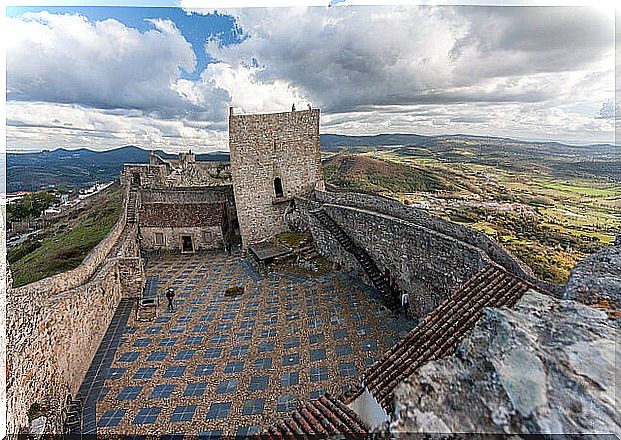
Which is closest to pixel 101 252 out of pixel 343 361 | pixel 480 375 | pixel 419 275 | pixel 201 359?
pixel 201 359

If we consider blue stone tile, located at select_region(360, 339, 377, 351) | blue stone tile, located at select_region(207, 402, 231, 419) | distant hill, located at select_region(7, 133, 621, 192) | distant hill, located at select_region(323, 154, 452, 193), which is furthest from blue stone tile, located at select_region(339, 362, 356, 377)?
distant hill, located at select_region(323, 154, 452, 193)

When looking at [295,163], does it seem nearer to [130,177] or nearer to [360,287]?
[360,287]

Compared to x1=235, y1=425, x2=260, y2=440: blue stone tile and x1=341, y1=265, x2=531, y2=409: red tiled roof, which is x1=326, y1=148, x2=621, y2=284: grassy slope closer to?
x1=341, y1=265, x2=531, y2=409: red tiled roof

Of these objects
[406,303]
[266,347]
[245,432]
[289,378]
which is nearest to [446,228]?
[406,303]

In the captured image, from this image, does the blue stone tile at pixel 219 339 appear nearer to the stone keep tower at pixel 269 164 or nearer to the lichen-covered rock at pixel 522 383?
the stone keep tower at pixel 269 164

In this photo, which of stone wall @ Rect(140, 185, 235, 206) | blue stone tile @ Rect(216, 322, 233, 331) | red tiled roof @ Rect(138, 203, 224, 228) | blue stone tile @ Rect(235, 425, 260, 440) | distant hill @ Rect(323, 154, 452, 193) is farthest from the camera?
distant hill @ Rect(323, 154, 452, 193)

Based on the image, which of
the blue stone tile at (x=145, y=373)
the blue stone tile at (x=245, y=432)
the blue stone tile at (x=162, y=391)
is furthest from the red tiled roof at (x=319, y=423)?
the blue stone tile at (x=145, y=373)

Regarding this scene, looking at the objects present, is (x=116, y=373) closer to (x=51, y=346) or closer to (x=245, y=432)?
(x=51, y=346)
